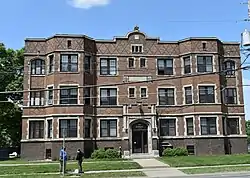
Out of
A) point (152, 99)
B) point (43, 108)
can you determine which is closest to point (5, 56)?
point (43, 108)

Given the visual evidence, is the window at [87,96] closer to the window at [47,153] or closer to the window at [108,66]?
the window at [108,66]

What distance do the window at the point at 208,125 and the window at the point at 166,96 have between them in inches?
152

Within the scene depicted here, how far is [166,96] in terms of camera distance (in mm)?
36594

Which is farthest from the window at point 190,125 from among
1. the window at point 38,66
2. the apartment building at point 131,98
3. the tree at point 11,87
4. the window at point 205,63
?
the tree at point 11,87

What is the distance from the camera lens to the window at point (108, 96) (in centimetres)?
3569

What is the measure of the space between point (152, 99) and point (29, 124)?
42.9 feet

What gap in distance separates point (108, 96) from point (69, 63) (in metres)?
5.38

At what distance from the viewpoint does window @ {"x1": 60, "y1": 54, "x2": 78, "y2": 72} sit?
34312mm

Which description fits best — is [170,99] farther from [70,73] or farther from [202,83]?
[70,73]

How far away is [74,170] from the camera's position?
2344 cm

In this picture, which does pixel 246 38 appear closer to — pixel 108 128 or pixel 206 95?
pixel 206 95

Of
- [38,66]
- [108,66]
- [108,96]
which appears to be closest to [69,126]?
[108,96]

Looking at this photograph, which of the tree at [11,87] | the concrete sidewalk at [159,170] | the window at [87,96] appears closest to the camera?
the concrete sidewalk at [159,170]

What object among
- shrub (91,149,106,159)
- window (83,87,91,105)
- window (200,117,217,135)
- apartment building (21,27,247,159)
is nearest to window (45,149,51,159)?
apartment building (21,27,247,159)
